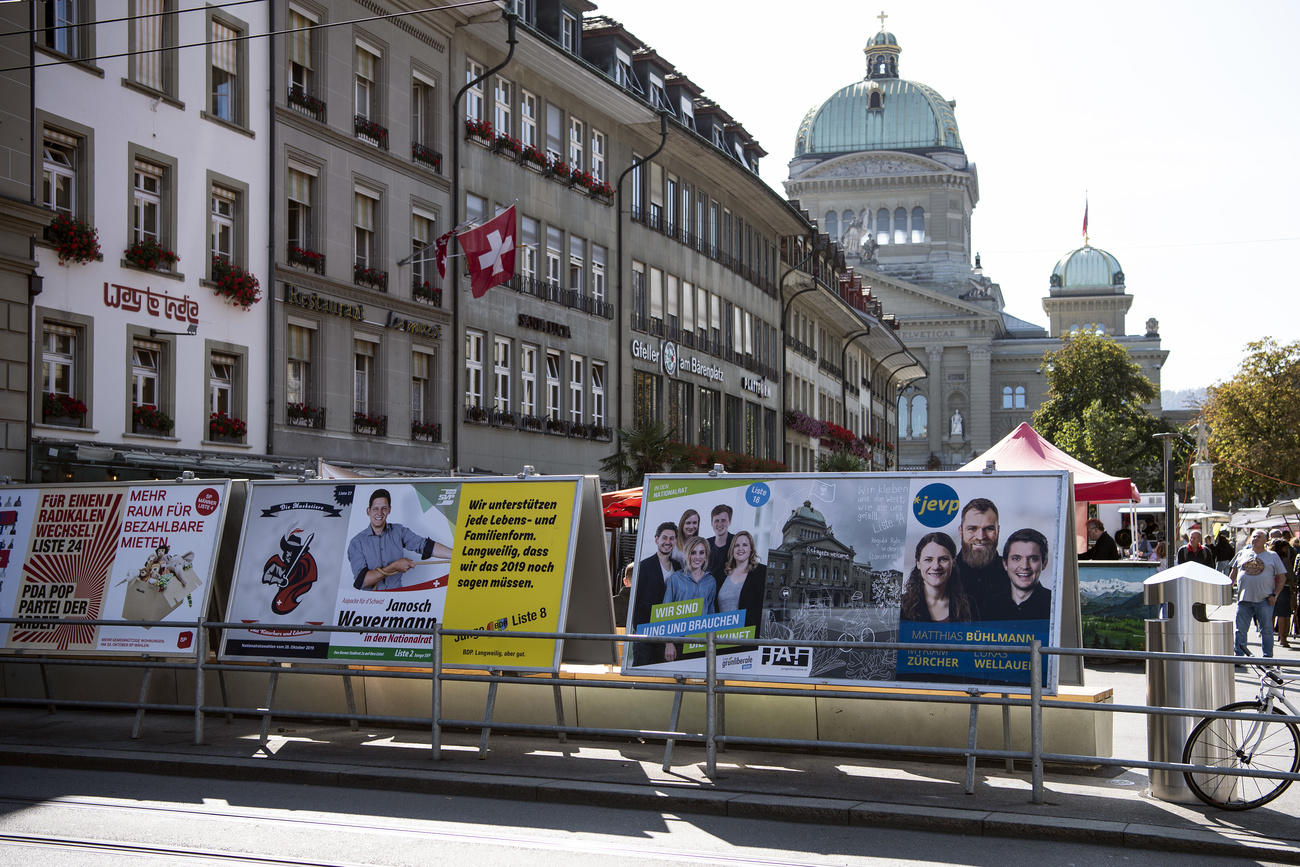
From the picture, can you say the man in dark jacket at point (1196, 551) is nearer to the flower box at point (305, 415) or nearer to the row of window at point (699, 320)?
the flower box at point (305, 415)

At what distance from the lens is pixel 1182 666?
33.1 ft

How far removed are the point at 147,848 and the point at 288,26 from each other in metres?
19.7

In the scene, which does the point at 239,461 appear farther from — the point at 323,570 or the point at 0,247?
the point at 323,570

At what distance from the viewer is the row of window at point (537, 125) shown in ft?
106

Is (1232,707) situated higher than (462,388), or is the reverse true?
(462,388)

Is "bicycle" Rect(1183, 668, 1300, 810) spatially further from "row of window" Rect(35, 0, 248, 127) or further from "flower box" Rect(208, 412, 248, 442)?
"flower box" Rect(208, 412, 248, 442)

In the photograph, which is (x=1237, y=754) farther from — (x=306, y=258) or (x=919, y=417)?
(x=919, y=417)

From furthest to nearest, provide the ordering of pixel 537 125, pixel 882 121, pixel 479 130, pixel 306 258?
pixel 882 121, pixel 537 125, pixel 479 130, pixel 306 258

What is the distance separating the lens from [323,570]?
13172 millimetres

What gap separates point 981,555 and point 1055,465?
13208 millimetres

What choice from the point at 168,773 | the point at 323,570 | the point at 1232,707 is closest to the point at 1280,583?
the point at 1232,707

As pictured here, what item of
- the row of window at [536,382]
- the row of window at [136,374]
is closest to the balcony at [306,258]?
the row of window at [136,374]

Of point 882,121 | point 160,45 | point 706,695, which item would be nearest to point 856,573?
point 706,695

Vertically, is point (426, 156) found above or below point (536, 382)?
above
